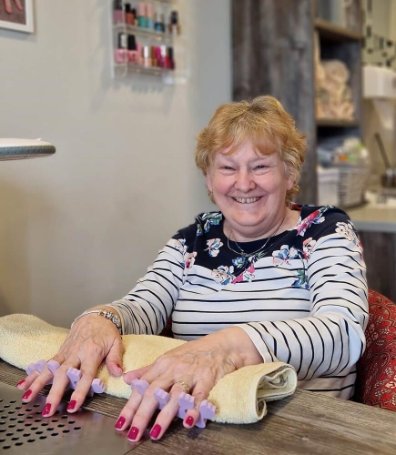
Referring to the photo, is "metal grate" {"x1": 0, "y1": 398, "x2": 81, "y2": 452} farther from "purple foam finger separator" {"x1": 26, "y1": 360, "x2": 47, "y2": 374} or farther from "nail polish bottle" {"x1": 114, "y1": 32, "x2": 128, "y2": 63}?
"nail polish bottle" {"x1": 114, "y1": 32, "x2": 128, "y2": 63}

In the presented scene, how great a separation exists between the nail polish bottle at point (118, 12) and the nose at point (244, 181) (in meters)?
0.83

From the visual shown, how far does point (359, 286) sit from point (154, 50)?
4.02 ft

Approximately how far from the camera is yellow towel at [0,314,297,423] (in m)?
0.90

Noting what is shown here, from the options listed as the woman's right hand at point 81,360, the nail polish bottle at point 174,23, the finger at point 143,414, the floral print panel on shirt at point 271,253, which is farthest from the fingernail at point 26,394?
the nail polish bottle at point 174,23

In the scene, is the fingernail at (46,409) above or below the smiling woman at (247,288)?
below

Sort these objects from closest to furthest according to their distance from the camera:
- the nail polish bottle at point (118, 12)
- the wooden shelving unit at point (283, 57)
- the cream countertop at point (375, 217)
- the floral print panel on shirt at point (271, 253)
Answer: the floral print panel on shirt at point (271, 253)
the nail polish bottle at point (118, 12)
the wooden shelving unit at point (283, 57)
the cream countertop at point (375, 217)

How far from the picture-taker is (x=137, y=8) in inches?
80.0

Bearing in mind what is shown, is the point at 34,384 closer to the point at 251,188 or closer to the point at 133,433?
the point at 133,433

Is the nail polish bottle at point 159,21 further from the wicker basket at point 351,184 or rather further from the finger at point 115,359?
the finger at point 115,359

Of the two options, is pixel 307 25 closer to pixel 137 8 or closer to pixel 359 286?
pixel 137 8

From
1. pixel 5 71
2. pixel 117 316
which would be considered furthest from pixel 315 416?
pixel 5 71

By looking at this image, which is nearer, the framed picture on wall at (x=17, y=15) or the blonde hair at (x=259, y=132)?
the blonde hair at (x=259, y=132)

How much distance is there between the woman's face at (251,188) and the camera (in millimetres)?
1414

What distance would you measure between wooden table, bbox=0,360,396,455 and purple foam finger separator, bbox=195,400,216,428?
0.01 meters
